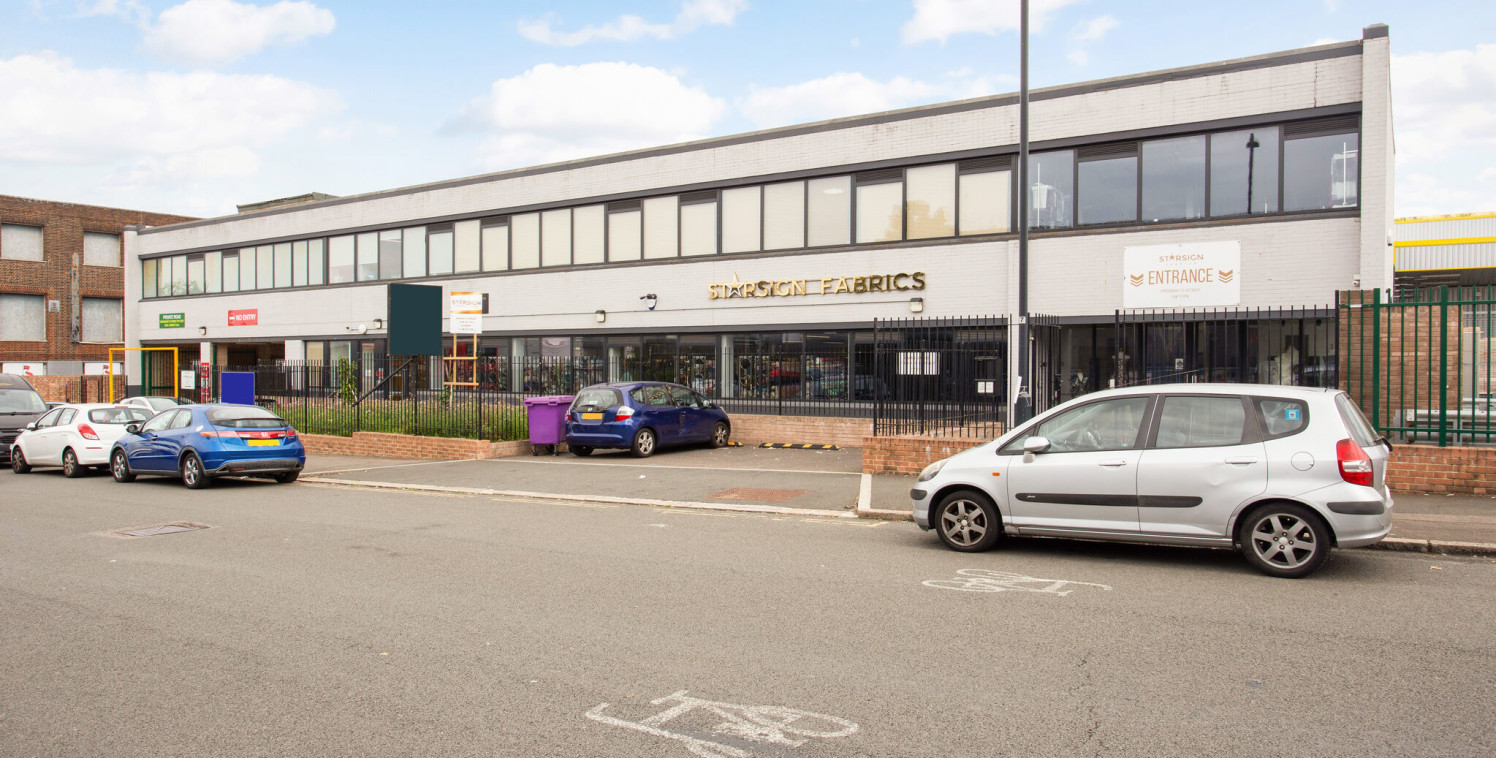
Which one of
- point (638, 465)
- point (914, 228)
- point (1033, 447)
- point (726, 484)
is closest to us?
point (1033, 447)

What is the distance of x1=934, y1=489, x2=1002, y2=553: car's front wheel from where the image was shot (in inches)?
337

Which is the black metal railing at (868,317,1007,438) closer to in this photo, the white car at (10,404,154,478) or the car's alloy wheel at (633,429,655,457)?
the car's alloy wheel at (633,429,655,457)

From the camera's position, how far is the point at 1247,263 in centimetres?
1733

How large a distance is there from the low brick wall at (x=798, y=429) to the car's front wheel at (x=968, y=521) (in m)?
10.8

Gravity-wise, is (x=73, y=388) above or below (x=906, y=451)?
above

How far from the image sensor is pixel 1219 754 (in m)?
4.03

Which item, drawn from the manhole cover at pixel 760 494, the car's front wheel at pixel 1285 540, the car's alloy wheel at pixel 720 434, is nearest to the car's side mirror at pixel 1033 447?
the car's front wheel at pixel 1285 540

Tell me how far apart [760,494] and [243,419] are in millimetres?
8548

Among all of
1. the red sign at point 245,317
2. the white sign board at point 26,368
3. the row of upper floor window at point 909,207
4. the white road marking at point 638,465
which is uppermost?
the row of upper floor window at point 909,207

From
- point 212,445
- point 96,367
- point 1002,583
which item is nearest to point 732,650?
point 1002,583

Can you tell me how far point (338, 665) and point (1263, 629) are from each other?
5465mm

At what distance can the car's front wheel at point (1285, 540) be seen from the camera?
7.29m

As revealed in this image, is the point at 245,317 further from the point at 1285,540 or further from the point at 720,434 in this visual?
the point at 1285,540

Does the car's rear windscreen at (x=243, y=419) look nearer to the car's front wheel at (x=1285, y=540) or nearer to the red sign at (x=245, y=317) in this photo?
the car's front wheel at (x=1285, y=540)
